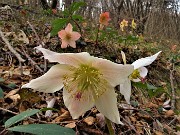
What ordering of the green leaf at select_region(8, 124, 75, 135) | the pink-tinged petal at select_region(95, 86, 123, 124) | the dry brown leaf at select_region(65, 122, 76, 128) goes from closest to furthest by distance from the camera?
1. the green leaf at select_region(8, 124, 75, 135)
2. the pink-tinged petal at select_region(95, 86, 123, 124)
3. the dry brown leaf at select_region(65, 122, 76, 128)

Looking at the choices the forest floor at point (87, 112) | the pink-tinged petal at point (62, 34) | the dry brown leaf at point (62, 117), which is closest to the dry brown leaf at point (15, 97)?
the forest floor at point (87, 112)

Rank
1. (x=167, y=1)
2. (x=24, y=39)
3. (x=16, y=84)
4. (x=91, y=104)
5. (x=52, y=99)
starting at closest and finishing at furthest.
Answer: (x=91, y=104) → (x=52, y=99) → (x=16, y=84) → (x=24, y=39) → (x=167, y=1)

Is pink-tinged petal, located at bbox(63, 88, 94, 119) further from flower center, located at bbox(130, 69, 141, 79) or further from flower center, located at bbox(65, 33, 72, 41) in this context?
flower center, located at bbox(65, 33, 72, 41)

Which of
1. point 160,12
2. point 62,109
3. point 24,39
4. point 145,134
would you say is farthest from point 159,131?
point 160,12

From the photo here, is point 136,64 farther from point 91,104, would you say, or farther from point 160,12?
point 160,12

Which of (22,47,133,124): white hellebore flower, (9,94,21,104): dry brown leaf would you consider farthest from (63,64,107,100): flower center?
(9,94,21,104): dry brown leaf
